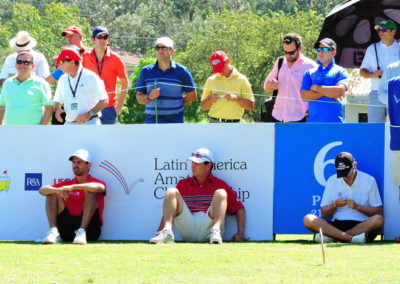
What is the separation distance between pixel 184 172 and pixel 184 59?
3641 centimetres

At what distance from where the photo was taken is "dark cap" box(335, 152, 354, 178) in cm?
891

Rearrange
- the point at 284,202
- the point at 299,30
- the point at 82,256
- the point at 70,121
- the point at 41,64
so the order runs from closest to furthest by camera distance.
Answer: the point at 82,256 < the point at 284,202 < the point at 70,121 < the point at 41,64 < the point at 299,30

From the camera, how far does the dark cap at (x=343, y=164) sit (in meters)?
8.91

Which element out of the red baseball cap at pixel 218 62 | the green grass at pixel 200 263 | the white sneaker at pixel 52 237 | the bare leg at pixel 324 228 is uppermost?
the red baseball cap at pixel 218 62

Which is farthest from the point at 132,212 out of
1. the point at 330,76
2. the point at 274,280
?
the point at 274,280

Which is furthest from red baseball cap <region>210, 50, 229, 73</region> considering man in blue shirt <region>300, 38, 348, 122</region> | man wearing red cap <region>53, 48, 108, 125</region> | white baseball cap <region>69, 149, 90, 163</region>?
white baseball cap <region>69, 149, 90, 163</region>

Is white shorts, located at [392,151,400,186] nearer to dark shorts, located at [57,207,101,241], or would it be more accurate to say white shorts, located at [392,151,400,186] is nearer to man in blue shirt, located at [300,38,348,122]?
man in blue shirt, located at [300,38,348,122]

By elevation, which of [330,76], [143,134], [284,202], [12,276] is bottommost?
[12,276]

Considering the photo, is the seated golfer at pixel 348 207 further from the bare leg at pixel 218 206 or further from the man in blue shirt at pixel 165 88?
the man in blue shirt at pixel 165 88

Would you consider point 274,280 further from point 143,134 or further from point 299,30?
point 299,30

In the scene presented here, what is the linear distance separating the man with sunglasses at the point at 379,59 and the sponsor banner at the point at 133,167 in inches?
63.0

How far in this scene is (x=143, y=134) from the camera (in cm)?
1005

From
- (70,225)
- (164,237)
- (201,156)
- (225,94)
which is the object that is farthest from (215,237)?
(225,94)

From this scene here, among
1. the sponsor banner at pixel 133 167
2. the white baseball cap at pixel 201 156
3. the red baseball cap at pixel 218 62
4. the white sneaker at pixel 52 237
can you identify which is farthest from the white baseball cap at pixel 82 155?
the red baseball cap at pixel 218 62
